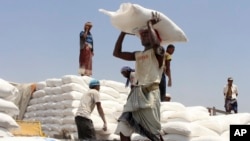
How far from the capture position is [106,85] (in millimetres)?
7855

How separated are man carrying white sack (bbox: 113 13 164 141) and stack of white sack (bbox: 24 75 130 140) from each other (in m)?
2.23

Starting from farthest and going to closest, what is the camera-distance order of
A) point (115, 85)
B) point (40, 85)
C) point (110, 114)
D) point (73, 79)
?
point (40, 85), point (115, 85), point (73, 79), point (110, 114)

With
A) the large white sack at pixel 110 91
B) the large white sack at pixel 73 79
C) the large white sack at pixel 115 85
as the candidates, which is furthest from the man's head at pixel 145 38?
the large white sack at pixel 115 85

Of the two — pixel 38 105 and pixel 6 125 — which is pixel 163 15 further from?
pixel 38 105

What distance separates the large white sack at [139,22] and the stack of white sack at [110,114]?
1343 mm

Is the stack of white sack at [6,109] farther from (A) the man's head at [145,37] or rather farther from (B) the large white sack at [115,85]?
(B) the large white sack at [115,85]

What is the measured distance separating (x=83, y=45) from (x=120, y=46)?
14.5 ft

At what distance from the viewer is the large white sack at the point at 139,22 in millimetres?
4016

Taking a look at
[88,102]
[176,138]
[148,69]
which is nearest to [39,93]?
[88,102]

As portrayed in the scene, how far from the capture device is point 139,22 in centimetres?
409

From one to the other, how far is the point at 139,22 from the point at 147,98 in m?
0.65

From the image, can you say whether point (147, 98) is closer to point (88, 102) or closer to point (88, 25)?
point (88, 102)

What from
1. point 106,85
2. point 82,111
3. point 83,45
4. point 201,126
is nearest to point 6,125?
point 82,111

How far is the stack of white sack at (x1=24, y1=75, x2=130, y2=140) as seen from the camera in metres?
6.75
